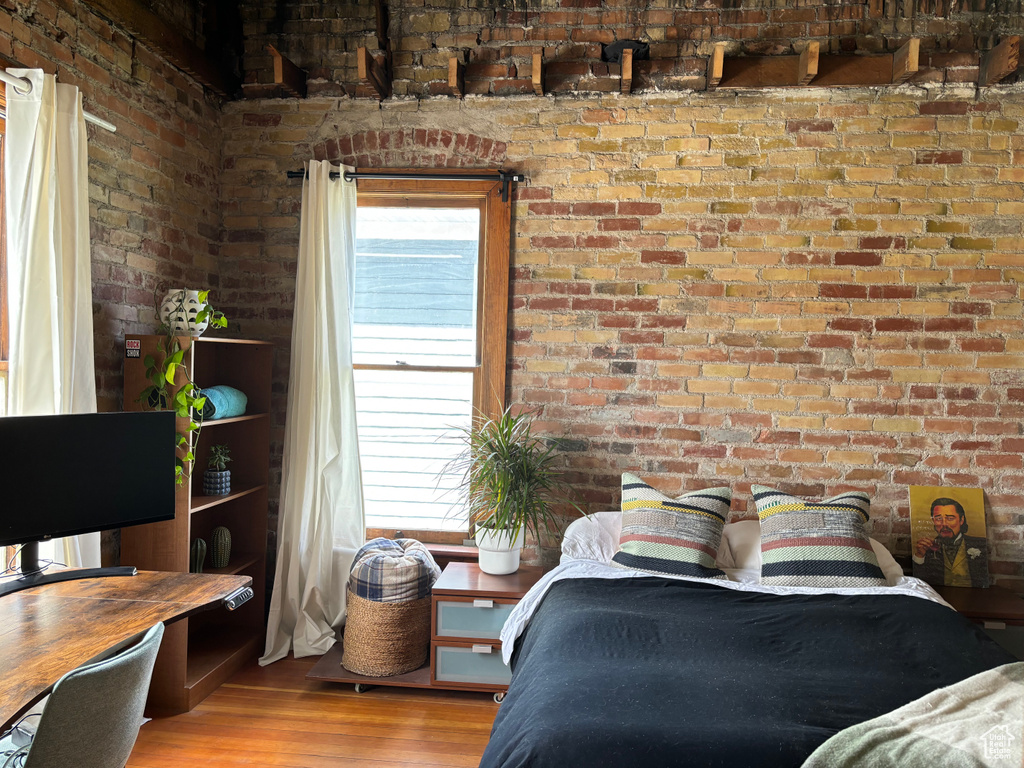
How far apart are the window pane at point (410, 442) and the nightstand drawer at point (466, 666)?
2.53 ft

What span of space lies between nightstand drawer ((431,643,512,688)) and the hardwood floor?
105 mm

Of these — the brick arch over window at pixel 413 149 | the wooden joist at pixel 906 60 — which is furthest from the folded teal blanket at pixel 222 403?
the wooden joist at pixel 906 60

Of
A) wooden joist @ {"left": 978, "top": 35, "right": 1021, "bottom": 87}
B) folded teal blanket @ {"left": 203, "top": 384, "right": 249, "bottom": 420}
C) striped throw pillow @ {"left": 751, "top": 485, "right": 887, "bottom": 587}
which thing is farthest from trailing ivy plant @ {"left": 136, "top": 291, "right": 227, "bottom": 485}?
wooden joist @ {"left": 978, "top": 35, "right": 1021, "bottom": 87}

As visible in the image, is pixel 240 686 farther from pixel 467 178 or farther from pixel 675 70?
pixel 675 70

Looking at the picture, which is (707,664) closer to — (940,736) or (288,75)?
(940,736)

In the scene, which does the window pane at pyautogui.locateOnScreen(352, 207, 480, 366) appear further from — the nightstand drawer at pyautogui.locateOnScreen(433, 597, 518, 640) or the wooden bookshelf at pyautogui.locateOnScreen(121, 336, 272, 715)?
the nightstand drawer at pyautogui.locateOnScreen(433, 597, 518, 640)

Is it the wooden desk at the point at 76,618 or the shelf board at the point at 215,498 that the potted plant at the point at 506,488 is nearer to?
the shelf board at the point at 215,498

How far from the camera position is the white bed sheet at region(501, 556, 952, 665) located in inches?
115

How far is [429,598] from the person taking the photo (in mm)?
3482

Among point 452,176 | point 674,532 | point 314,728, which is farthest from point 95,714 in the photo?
point 452,176

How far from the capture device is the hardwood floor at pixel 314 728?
2.71m

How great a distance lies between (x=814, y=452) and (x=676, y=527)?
3.13 feet

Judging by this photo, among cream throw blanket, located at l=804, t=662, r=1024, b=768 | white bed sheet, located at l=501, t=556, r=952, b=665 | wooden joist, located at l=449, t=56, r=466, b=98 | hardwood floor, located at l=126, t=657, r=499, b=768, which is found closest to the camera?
cream throw blanket, located at l=804, t=662, r=1024, b=768

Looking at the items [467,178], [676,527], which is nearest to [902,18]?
[467,178]
